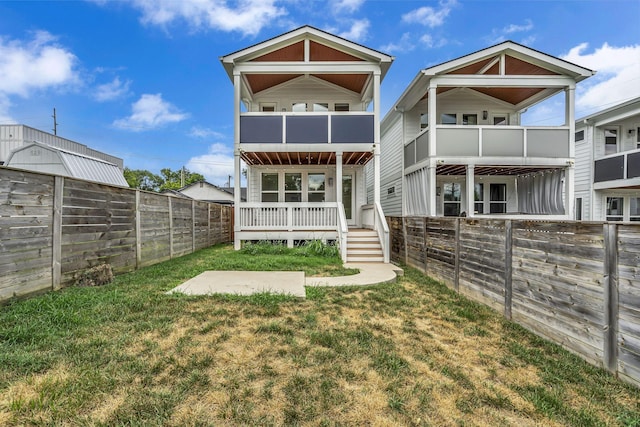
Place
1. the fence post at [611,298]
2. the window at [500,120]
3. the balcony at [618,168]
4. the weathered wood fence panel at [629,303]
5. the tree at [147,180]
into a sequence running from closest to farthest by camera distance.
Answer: the weathered wood fence panel at [629,303]
the fence post at [611,298]
the balcony at [618,168]
the window at [500,120]
the tree at [147,180]

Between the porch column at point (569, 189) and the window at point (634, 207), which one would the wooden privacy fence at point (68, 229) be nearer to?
the porch column at point (569, 189)

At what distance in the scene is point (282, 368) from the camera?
2615 millimetres

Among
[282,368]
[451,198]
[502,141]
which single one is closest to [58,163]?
[282,368]

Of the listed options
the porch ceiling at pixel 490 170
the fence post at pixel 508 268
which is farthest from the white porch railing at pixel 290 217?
the fence post at pixel 508 268

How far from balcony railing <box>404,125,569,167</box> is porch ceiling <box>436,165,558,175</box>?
1.96 ft

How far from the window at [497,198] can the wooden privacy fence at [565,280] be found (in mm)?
9209

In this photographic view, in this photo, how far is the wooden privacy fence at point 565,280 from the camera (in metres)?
2.48

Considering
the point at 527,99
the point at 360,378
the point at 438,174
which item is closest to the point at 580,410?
the point at 360,378

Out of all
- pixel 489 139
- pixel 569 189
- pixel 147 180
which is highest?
pixel 147 180

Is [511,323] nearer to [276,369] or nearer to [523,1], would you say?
[276,369]

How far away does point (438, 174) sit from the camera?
12.5 metres

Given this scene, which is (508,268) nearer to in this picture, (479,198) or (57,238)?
(57,238)

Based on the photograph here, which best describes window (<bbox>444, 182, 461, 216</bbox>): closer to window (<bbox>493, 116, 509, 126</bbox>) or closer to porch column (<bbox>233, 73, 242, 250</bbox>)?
window (<bbox>493, 116, 509, 126</bbox>)

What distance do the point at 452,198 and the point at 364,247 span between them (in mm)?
6673
